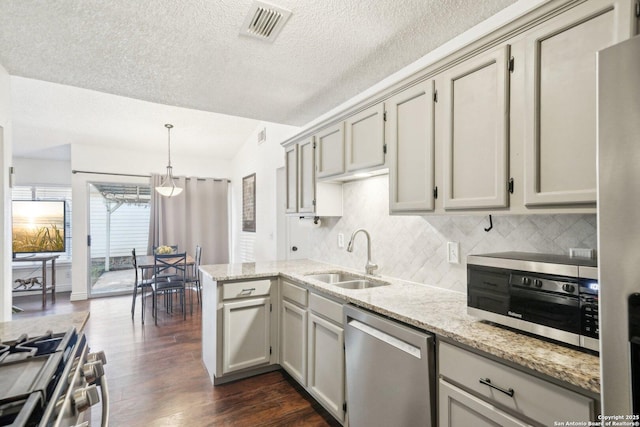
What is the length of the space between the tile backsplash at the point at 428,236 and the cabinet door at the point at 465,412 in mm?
751

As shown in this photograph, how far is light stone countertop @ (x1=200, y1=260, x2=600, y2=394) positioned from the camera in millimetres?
957

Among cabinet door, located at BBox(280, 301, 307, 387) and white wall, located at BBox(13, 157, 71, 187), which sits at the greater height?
white wall, located at BBox(13, 157, 71, 187)

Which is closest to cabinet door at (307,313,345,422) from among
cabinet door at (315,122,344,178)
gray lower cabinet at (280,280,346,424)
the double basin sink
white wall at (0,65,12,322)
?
gray lower cabinet at (280,280,346,424)

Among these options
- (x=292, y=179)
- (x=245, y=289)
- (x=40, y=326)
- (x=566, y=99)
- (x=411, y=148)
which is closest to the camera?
(x=566, y=99)

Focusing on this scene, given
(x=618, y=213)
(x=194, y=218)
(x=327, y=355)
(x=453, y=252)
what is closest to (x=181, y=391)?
(x=327, y=355)

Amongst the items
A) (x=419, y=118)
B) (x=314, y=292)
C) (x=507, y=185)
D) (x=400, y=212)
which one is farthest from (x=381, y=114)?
(x=314, y=292)

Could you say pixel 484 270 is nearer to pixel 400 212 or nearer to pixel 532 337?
pixel 532 337

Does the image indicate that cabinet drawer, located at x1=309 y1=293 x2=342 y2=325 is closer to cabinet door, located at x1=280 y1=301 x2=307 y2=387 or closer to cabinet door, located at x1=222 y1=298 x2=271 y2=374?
cabinet door, located at x1=280 y1=301 x2=307 y2=387

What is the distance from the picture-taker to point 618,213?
0.72 metres

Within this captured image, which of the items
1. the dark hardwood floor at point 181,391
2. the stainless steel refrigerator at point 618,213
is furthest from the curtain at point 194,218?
the stainless steel refrigerator at point 618,213

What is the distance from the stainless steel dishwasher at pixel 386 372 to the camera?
1370mm

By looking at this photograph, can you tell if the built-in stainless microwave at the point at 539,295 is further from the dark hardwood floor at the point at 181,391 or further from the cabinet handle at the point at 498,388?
the dark hardwood floor at the point at 181,391

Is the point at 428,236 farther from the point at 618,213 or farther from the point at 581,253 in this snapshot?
the point at 618,213

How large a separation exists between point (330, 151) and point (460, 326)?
67.3 inches
